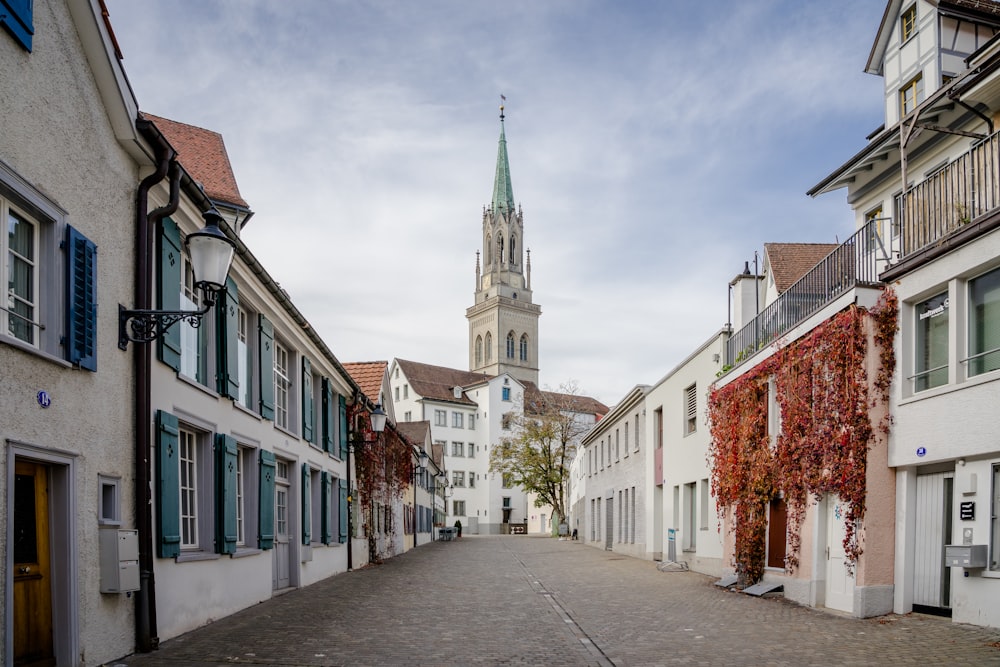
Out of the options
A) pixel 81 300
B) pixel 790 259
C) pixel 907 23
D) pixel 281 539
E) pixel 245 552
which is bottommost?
pixel 281 539

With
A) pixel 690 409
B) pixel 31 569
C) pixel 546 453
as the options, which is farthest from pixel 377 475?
pixel 546 453

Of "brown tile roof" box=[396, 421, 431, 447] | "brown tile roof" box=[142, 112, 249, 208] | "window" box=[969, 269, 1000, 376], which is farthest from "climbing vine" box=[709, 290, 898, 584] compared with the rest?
"brown tile roof" box=[396, 421, 431, 447]

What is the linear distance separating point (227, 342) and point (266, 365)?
2633 mm

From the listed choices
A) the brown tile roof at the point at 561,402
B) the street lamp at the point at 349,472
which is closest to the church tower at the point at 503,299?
the brown tile roof at the point at 561,402

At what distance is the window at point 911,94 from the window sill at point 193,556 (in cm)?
1415

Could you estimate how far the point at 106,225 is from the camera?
8992mm

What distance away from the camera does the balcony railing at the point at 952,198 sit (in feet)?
37.3

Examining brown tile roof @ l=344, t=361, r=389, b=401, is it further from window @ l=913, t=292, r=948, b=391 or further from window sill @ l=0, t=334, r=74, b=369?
window sill @ l=0, t=334, r=74, b=369

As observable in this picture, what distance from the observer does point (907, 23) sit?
18391mm

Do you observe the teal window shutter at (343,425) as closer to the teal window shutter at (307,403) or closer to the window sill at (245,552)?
the teal window shutter at (307,403)

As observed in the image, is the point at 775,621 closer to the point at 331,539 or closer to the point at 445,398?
the point at 331,539

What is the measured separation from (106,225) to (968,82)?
38.5ft

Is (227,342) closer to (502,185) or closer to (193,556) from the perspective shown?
(193,556)

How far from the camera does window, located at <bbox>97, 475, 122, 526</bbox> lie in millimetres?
8922
